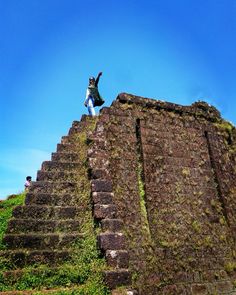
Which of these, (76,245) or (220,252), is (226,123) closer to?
(220,252)

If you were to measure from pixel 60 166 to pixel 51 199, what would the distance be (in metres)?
0.97

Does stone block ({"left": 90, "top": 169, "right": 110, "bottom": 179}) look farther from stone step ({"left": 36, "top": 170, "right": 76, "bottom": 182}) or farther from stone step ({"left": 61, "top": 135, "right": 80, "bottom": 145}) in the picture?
stone step ({"left": 61, "top": 135, "right": 80, "bottom": 145})

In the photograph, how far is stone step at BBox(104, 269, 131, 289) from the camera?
530 centimetres

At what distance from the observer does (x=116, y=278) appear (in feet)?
17.7

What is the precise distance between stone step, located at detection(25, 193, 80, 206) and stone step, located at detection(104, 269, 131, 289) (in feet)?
5.85

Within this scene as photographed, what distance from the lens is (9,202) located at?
28.3ft

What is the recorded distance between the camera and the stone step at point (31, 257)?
553 centimetres

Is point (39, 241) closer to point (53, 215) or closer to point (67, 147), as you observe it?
point (53, 215)

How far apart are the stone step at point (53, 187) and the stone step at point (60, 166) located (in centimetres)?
43

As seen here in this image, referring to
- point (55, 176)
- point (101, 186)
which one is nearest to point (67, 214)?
point (101, 186)

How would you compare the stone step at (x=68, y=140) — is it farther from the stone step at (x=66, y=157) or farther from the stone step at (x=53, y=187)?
the stone step at (x=53, y=187)

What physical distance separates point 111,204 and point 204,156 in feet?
13.8

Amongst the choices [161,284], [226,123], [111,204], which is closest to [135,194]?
[111,204]

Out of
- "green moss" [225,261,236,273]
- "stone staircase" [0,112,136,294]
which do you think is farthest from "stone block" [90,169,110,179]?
"green moss" [225,261,236,273]
